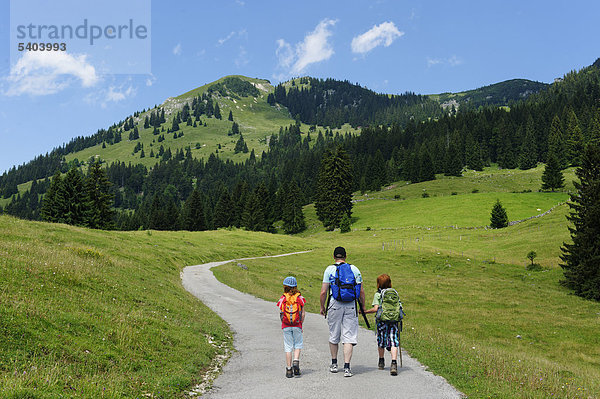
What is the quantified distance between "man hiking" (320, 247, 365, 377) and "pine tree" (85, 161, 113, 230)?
6594 cm

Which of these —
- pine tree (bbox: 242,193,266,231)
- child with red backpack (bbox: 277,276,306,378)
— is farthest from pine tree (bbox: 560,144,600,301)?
pine tree (bbox: 242,193,266,231)

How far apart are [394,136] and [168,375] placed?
187824 mm

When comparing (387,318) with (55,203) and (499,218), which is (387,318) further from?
(499,218)

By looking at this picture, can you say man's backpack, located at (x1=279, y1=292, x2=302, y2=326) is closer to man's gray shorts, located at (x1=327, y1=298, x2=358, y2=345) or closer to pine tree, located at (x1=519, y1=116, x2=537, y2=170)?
man's gray shorts, located at (x1=327, y1=298, x2=358, y2=345)

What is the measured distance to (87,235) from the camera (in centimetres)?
3400

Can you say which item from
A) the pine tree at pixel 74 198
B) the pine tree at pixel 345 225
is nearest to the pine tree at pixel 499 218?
the pine tree at pixel 345 225

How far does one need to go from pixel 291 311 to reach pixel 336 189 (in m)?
A: 86.1

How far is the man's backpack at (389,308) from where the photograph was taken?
9902 millimetres

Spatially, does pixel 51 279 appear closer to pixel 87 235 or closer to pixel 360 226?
pixel 87 235

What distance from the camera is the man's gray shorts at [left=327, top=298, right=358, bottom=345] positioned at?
9.30 m

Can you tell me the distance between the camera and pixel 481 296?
112 feet

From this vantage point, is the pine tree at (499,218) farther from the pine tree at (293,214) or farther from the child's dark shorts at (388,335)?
the child's dark shorts at (388,335)

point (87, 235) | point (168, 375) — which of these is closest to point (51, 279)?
point (168, 375)

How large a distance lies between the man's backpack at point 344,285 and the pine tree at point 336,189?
278 feet
